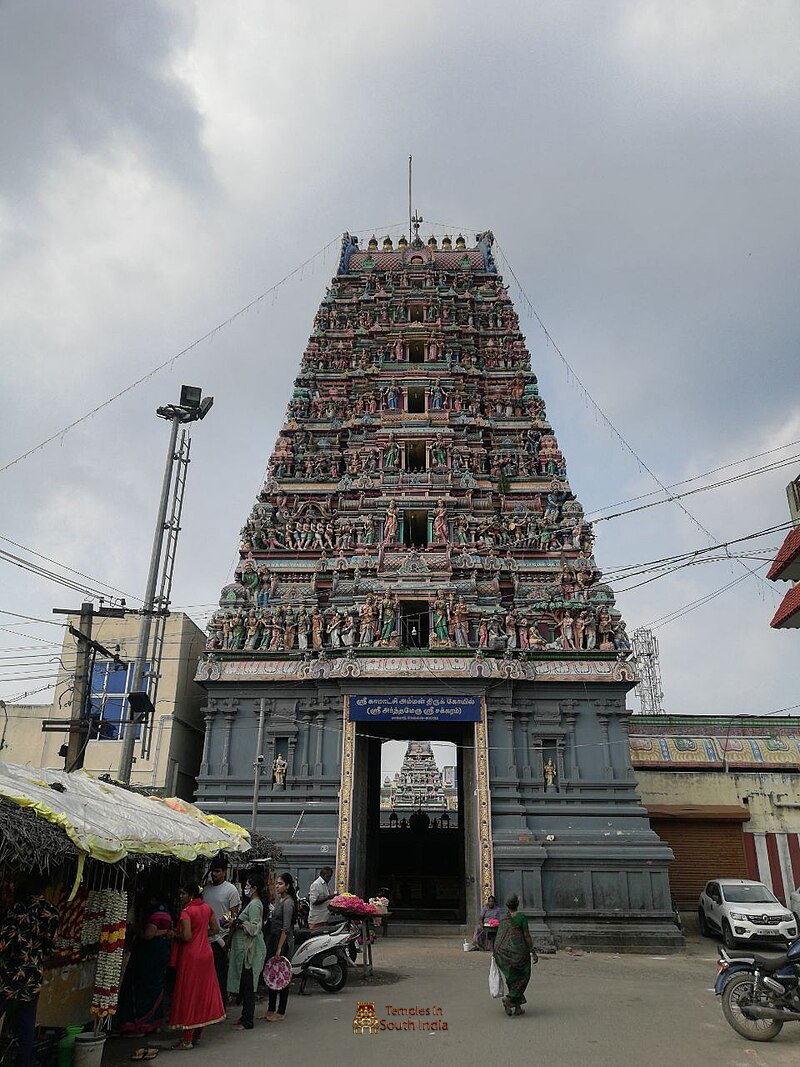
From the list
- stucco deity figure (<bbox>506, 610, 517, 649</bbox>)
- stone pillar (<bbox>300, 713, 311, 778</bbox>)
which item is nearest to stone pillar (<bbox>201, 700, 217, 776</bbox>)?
stone pillar (<bbox>300, 713, 311, 778</bbox>)

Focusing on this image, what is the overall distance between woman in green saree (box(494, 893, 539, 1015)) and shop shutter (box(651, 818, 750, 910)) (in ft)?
50.9

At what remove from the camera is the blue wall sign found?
69.5 ft

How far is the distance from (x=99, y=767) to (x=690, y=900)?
18997 millimetres

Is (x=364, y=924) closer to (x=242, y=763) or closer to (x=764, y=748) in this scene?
(x=242, y=763)

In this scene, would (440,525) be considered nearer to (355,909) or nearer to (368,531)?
(368,531)

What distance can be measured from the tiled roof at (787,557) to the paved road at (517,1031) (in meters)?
8.00

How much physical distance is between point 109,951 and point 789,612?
13.0 m

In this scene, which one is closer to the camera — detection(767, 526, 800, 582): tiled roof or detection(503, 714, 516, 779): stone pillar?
detection(767, 526, 800, 582): tiled roof

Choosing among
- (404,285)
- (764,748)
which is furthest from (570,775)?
(404,285)

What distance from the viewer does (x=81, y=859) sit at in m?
7.17

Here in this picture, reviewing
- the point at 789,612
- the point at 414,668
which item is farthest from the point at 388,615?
the point at 789,612

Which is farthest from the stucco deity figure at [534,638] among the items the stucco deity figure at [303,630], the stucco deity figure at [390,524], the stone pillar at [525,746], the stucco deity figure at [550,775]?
the stucco deity figure at [303,630]

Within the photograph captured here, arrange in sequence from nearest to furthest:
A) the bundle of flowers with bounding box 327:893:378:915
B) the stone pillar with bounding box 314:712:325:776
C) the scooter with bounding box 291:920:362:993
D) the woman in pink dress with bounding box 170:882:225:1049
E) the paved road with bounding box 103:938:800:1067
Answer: the paved road with bounding box 103:938:800:1067
the woman in pink dress with bounding box 170:882:225:1049
the scooter with bounding box 291:920:362:993
the bundle of flowers with bounding box 327:893:378:915
the stone pillar with bounding box 314:712:325:776

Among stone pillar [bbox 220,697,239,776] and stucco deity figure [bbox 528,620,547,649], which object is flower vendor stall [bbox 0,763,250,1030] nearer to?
stone pillar [bbox 220,697,239,776]
